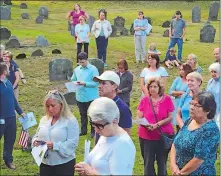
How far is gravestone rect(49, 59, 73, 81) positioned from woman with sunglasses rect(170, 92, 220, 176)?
10.8m

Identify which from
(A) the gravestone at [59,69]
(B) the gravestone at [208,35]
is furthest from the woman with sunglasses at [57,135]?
(B) the gravestone at [208,35]

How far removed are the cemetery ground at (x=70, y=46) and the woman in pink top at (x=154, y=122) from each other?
129 cm

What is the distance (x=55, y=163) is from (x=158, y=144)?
172 cm

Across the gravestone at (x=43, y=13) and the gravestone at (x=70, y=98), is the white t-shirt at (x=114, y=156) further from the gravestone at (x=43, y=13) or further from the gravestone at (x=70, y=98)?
the gravestone at (x=43, y=13)

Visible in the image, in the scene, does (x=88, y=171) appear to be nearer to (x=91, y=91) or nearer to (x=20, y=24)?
(x=91, y=91)

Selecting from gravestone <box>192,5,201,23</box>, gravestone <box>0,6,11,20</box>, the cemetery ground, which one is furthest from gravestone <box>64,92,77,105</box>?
gravestone <box>192,5,201,23</box>

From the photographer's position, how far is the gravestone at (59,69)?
1650 centimetres

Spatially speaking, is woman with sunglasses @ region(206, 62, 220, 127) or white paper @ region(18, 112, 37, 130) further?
white paper @ region(18, 112, 37, 130)

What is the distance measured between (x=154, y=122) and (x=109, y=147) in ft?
9.88

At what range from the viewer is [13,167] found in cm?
929

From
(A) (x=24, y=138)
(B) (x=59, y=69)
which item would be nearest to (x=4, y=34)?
(B) (x=59, y=69)

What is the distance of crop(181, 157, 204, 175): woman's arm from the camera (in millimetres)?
5789

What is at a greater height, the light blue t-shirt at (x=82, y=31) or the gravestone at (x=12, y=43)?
the light blue t-shirt at (x=82, y=31)

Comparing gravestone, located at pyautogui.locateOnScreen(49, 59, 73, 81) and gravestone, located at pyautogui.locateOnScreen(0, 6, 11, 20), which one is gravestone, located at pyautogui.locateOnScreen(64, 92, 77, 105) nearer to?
gravestone, located at pyautogui.locateOnScreen(49, 59, 73, 81)
